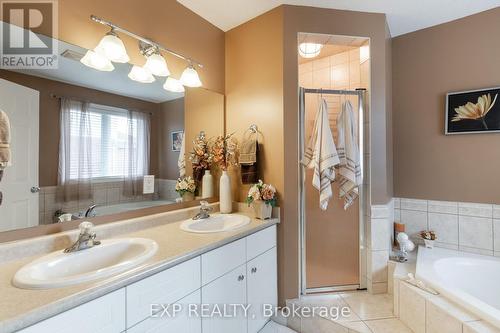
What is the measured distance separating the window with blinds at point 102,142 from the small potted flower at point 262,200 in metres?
0.84

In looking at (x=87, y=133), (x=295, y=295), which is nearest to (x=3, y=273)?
(x=87, y=133)

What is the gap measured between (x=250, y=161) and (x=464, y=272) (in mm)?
2004

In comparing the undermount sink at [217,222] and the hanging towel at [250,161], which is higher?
the hanging towel at [250,161]

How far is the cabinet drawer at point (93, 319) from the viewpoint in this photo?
0.72 m

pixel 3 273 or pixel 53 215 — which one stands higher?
pixel 53 215

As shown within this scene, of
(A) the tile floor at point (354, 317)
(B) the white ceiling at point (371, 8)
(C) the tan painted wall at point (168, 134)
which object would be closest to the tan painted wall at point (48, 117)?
(C) the tan painted wall at point (168, 134)

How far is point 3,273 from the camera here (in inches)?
35.6

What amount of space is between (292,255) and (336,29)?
1941 millimetres

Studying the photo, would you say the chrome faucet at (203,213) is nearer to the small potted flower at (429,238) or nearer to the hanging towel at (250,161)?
the hanging towel at (250,161)

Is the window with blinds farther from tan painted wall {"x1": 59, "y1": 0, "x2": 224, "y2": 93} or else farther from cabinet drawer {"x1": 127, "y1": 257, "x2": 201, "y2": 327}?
cabinet drawer {"x1": 127, "y1": 257, "x2": 201, "y2": 327}

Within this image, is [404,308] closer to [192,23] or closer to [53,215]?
[53,215]

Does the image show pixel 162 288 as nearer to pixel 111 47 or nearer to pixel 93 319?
pixel 93 319

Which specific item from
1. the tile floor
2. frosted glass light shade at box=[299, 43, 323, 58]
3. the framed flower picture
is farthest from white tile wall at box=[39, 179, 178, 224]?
the framed flower picture

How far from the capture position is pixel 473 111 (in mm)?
2061
